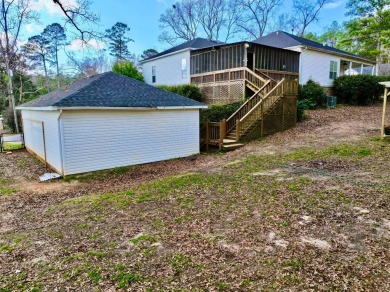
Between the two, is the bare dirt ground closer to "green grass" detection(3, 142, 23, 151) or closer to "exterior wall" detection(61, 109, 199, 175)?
"exterior wall" detection(61, 109, 199, 175)

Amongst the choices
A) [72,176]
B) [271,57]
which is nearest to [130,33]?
[271,57]

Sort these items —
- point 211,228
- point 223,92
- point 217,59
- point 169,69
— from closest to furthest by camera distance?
point 211,228, point 223,92, point 217,59, point 169,69

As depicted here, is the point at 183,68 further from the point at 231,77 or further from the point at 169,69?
the point at 231,77

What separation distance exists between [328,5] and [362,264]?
146ft

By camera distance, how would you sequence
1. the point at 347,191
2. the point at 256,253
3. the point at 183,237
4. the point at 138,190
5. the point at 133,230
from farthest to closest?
the point at 138,190, the point at 347,191, the point at 133,230, the point at 183,237, the point at 256,253

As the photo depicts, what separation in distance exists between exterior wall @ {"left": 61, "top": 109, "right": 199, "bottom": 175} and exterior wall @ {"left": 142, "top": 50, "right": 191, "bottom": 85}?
9.74 metres

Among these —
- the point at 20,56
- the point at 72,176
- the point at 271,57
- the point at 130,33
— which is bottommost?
the point at 72,176

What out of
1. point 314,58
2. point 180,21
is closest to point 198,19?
point 180,21

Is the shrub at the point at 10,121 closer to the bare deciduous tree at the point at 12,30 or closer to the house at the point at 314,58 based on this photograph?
the bare deciduous tree at the point at 12,30

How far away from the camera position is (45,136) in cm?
1172

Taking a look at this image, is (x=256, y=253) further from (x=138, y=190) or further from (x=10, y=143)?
(x=10, y=143)

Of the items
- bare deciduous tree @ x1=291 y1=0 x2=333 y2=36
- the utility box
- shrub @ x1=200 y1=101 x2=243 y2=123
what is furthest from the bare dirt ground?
bare deciduous tree @ x1=291 y1=0 x2=333 y2=36

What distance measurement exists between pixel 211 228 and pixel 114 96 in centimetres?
784

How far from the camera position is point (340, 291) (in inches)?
122
